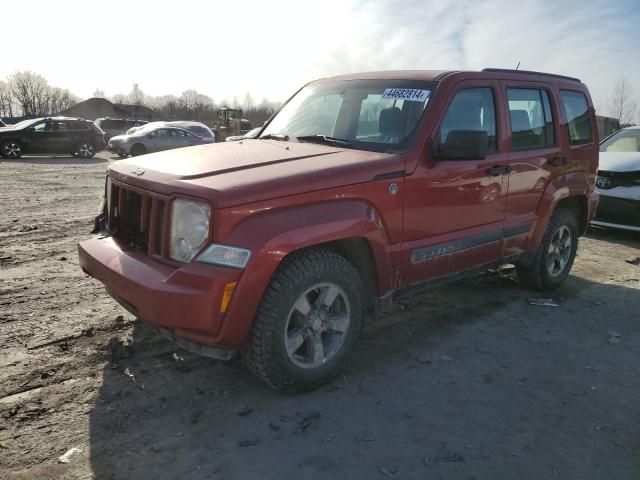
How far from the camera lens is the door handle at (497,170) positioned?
4.10 meters

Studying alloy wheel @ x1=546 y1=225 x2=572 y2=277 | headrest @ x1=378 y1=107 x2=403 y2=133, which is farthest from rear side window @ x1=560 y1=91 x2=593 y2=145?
headrest @ x1=378 y1=107 x2=403 y2=133

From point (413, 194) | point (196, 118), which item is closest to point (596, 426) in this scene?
point (413, 194)

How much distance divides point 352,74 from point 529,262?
2403mm

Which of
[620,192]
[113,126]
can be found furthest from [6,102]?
[620,192]

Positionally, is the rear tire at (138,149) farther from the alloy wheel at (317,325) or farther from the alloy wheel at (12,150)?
the alloy wheel at (317,325)

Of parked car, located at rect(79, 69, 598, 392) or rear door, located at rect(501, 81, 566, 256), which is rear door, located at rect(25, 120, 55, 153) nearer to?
parked car, located at rect(79, 69, 598, 392)

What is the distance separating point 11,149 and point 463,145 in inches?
773

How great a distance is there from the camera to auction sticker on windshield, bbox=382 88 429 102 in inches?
150

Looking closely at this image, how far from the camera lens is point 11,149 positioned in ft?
61.7

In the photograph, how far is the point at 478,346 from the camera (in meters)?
4.01

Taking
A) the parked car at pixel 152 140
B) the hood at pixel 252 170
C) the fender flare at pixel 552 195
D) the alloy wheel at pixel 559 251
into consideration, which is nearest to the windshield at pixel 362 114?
the hood at pixel 252 170

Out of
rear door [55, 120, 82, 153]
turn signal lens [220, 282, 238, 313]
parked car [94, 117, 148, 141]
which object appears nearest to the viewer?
turn signal lens [220, 282, 238, 313]

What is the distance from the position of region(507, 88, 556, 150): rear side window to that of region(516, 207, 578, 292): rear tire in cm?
83

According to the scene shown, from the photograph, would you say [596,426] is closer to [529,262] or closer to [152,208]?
[529,262]
